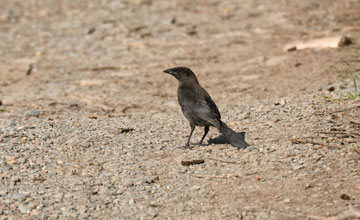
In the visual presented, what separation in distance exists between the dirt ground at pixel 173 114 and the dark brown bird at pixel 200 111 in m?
0.14

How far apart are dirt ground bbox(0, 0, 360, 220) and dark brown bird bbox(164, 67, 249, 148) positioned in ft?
0.47

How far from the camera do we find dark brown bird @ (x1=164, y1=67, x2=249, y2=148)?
18.6 feet

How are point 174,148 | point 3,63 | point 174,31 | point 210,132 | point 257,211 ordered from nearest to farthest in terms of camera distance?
point 257,211 → point 174,148 → point 210,132 → point 3,63 → point 174,31

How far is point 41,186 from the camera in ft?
16.6

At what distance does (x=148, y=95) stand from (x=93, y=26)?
4.88 metres

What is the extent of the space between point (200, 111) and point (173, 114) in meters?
1.73

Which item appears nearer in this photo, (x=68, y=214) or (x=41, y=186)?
(x=68, y=214)

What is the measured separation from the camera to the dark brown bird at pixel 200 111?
5.68 metres

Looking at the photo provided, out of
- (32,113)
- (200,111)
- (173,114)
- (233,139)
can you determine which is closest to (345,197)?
(233,139)

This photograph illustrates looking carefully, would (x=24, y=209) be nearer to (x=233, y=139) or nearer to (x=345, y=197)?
(x=233, y=139)

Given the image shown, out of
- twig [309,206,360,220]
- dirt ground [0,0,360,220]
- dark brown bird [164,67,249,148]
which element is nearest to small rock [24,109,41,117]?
dirt ground [0,0,360,220]

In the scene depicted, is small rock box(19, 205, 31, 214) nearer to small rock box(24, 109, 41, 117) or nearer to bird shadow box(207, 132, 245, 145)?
bird shadow box(207, 132, 245, 145)

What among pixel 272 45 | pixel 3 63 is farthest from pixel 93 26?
pixel 272 45

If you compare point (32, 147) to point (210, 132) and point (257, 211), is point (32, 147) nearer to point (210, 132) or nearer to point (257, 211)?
point (210, 132)
